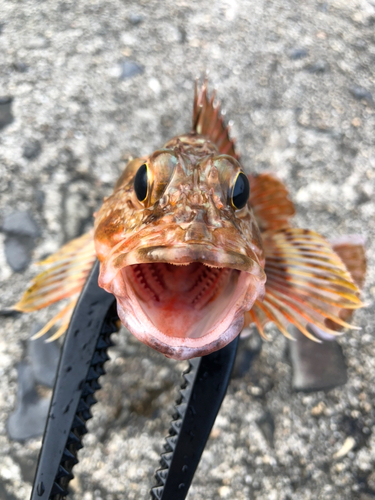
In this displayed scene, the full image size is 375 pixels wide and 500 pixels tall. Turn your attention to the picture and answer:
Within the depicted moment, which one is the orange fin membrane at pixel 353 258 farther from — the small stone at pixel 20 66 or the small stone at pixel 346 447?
the small stone at pixel 20 66

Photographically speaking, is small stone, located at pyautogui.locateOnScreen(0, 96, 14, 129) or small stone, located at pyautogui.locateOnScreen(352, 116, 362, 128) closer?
small stone, located at pyautogui.locateOnScreen(0, 96, 14, 129)

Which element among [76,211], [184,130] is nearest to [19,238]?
[76,211]

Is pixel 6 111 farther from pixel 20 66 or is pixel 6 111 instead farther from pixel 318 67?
pixel 318 67

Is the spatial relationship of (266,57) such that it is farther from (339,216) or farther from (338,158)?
(339,216)

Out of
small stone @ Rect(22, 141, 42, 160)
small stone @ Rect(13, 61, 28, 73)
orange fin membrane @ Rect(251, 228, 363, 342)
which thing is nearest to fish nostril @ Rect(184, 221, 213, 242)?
orange fin membrane @ Rect(251, 228, 363, 342)

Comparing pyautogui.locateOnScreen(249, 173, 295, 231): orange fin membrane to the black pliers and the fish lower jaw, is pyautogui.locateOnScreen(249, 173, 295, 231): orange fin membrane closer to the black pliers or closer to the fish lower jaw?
the fish lower jaw

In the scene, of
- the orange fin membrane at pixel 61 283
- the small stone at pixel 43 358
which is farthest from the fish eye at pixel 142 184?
the small stone at pixel 43 358
